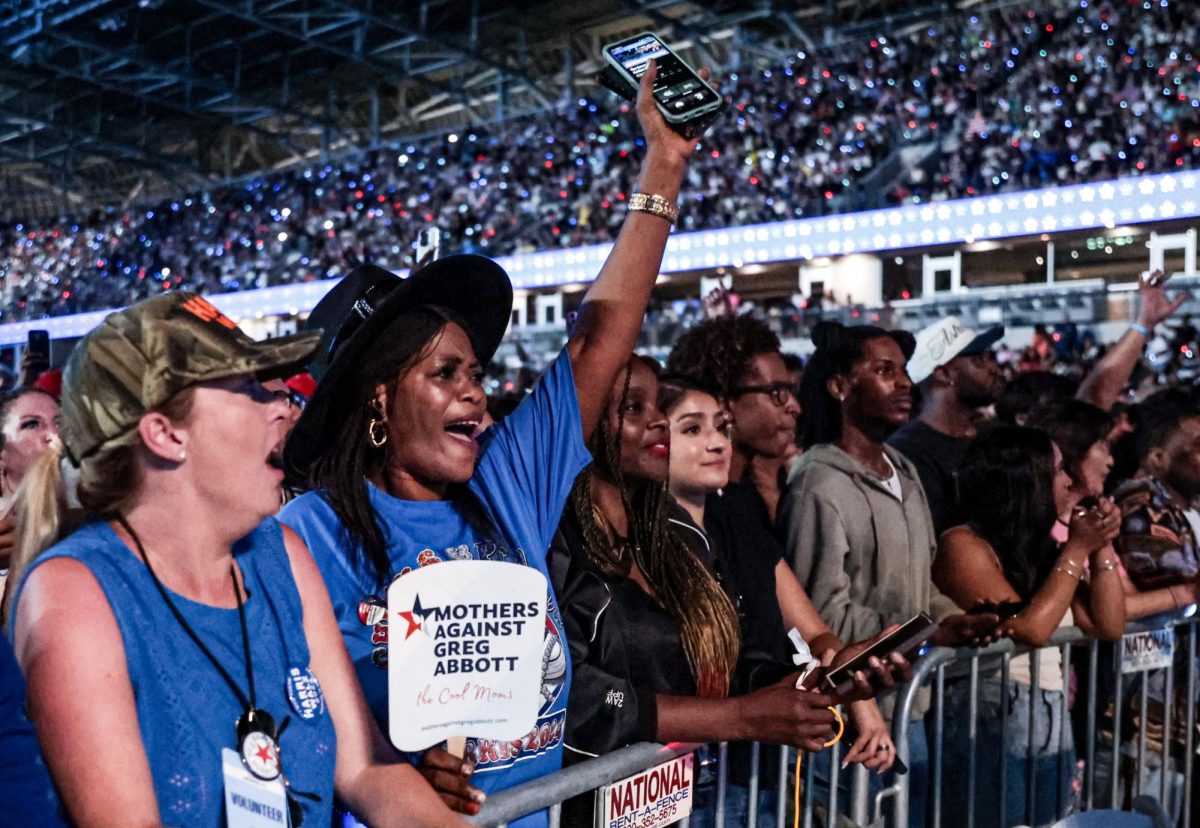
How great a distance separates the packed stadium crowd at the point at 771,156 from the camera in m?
17.9

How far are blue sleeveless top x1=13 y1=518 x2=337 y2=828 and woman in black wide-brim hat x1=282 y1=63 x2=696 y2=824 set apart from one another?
292mm

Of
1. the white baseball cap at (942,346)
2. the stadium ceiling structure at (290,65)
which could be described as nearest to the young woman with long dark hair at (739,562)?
the white baseball cap at (942,346)

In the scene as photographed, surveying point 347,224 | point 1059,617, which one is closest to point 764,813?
point 1059,617

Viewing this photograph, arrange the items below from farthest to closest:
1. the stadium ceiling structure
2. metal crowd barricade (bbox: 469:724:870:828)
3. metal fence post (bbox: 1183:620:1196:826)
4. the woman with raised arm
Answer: the stadium ceiling structure, metal fence post (bbox: 1183:620:1196:826), metal crowd barricade (bbox: 469:724:870:828), the woman with raised arm

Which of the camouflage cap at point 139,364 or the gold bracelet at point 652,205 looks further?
the gold bracelet at point 652,205

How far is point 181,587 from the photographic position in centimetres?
149

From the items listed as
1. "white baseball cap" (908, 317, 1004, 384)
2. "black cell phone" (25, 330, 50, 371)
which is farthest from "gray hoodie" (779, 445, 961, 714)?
"black cell phone" (25, 330, 50, 371)

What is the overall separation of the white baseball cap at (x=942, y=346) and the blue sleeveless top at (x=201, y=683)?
3.70m

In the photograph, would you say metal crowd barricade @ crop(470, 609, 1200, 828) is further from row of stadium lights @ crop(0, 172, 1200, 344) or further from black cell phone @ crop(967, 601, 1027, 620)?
row of stadium lights @ crop(0, 172, 1200, 344)

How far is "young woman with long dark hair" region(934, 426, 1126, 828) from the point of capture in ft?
10.4

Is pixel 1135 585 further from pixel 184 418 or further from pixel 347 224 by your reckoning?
pixel 347 224

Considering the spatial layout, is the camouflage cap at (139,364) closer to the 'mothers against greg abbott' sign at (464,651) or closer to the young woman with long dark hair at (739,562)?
the 'mothers against greg abbott' sign at (464,651)

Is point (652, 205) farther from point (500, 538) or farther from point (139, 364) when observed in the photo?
point (139, 364)

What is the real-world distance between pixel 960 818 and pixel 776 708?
4.00 feet
